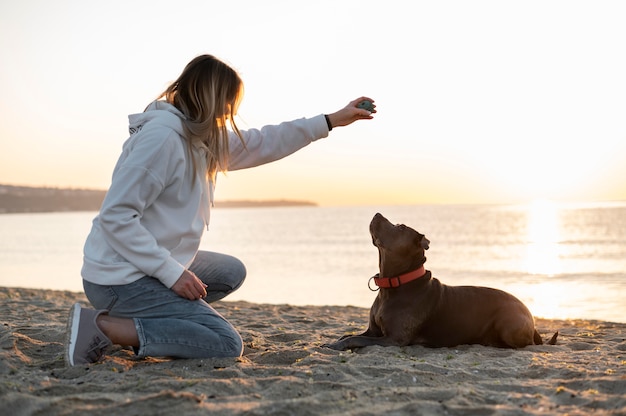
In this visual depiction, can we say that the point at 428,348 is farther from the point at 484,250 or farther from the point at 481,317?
the point at 484,250

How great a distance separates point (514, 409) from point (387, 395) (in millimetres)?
652

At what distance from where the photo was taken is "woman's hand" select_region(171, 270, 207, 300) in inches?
169

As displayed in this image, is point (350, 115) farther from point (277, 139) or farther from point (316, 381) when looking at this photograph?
point (316, 381)

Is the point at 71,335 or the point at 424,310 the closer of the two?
the point at 71,335

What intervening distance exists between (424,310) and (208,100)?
245cm

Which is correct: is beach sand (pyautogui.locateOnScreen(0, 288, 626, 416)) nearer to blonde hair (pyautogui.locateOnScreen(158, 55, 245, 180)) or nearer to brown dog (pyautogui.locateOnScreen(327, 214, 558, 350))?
brown dog (pyautogui.locateOnScreen(327, 214, 558, 350))

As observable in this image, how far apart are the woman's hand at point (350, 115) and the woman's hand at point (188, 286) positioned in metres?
1.78

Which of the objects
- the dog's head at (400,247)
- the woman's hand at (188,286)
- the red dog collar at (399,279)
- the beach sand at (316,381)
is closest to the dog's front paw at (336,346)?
the beach sand at (316,381)

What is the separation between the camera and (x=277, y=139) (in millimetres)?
5262

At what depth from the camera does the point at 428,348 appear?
5.30 metres

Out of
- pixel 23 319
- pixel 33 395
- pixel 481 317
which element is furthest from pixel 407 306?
pixel 23 319

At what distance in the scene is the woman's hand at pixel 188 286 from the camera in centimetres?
429

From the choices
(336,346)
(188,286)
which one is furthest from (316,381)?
(336,346)

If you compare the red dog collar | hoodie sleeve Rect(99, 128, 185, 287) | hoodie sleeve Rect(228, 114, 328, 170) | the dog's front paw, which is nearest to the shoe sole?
hoodie sleeve Rect(99, 128, 185, 287)
